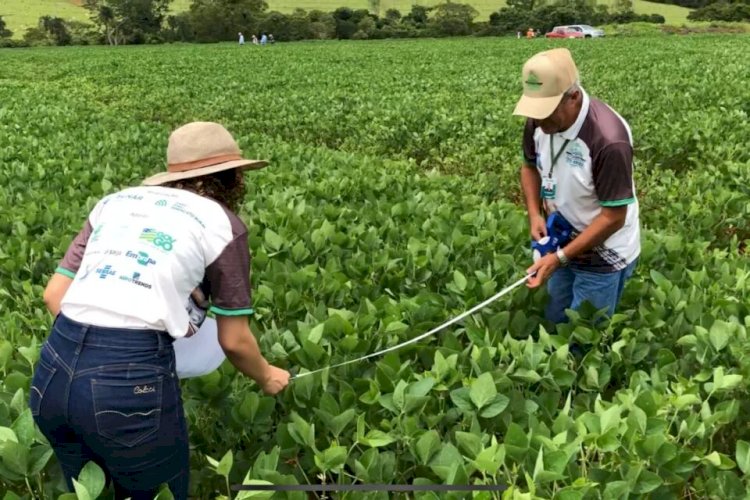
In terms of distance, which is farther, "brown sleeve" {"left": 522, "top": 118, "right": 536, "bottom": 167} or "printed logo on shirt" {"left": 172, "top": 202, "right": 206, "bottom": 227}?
"brown sleeve" {"left": 522, "top": 118, "right": 536, "bottom": 167}

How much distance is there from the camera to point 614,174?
3090 millimetres

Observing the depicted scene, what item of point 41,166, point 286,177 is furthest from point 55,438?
point 41,166

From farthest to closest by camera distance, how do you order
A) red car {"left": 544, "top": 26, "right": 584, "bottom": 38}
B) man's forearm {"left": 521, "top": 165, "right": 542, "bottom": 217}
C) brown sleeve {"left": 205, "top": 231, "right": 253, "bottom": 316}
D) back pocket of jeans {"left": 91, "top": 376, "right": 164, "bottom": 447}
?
red car {"left": 544, "top": 26, "right": 584, "bottom": 38}, man's forearm {"left": 521, "top": 165, "right": 542, "bottom": 217}, brown sleeve {"left": 205, "top": 231, "right": 253, "bottom": 316}, back pocket of jeans {"left": 91, "top": 376, "right": 164, "bottom": 447}

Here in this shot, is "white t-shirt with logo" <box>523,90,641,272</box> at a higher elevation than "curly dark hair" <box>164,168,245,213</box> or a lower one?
lower

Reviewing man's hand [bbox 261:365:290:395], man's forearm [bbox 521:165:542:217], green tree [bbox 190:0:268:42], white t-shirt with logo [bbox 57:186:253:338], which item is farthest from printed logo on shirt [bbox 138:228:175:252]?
green tree [bbox 190:0:268:42]

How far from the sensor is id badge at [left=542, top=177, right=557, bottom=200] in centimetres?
348

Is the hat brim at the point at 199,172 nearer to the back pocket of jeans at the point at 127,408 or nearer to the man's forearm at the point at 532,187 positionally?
the back pocket of jeans at the point at 127,408

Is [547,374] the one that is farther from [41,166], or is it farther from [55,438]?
[41,166]

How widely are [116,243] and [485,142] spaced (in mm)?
9300

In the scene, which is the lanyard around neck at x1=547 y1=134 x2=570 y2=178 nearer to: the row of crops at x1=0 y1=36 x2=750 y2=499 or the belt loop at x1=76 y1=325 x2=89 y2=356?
the row of crops at x1=0 y1=36 x2=750 y2=499

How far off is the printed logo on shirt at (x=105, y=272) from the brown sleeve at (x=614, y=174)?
218 centimetres

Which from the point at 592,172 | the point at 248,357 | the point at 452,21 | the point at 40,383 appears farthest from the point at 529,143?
the point at 452,21

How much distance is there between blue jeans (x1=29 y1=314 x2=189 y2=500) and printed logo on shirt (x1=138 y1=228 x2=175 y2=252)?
26 cm

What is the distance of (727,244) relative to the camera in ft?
20.6
